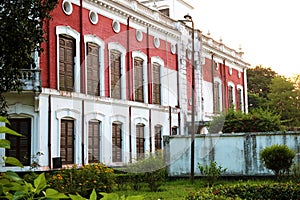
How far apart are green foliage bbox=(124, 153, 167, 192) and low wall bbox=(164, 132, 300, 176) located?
123 cm

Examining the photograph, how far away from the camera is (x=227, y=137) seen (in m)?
14.6

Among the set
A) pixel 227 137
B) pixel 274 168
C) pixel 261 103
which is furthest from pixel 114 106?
pixel 261 103

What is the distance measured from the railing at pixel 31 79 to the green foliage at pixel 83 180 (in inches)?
187

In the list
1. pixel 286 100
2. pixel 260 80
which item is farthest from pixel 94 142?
pixel 260 80

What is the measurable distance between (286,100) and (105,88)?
26468 mm

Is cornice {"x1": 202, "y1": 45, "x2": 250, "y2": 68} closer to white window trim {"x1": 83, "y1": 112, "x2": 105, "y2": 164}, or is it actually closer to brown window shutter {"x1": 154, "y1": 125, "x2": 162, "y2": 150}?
brown window shutter {"x1": 154, "y1": 125, "x2": 162, "y2": 150}

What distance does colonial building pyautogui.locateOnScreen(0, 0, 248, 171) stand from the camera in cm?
1493

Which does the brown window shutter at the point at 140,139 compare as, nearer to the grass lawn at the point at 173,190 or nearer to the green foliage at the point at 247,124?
the green foliage at the point at 247,124

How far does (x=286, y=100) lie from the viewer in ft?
133

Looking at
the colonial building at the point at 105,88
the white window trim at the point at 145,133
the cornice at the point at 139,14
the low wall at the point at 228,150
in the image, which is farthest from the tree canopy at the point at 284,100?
the low wall at the point at 228,150

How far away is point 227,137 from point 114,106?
6201mm

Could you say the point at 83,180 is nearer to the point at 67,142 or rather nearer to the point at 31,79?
the point at 31,79

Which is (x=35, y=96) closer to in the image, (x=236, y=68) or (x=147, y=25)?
(x=147, y=25)

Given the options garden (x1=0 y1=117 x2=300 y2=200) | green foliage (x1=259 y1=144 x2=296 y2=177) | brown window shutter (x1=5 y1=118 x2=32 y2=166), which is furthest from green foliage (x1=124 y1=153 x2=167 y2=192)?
brown window shutter (x1=5 y1=118 x2=32 y2=166)
